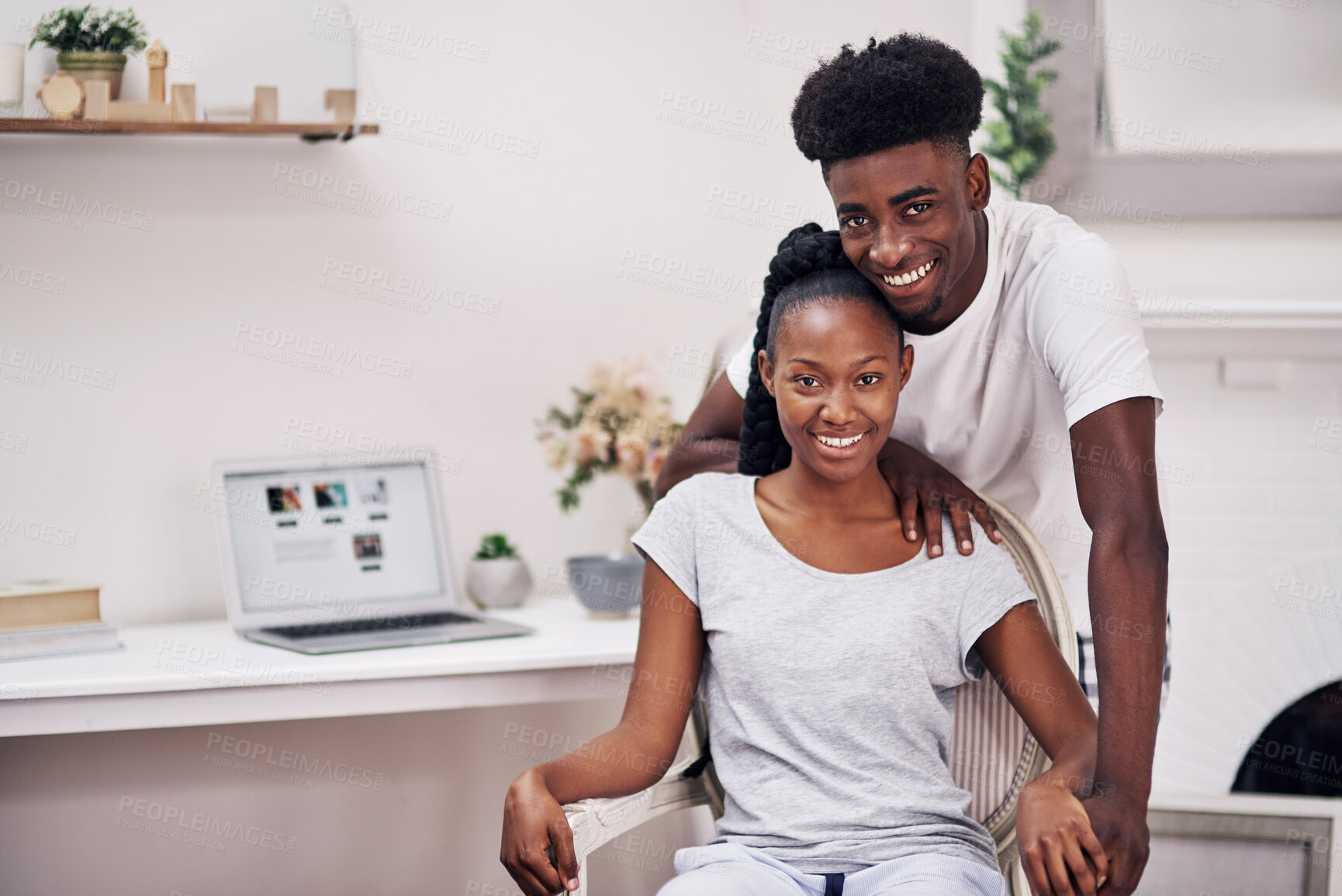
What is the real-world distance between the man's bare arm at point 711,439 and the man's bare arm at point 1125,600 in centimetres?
48

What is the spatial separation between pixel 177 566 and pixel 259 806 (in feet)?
1.49

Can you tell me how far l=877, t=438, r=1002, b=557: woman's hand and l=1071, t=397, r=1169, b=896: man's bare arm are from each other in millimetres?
174

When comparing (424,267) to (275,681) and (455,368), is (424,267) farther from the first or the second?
(275,681)

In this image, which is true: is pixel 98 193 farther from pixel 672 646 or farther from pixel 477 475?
pixel 672 646

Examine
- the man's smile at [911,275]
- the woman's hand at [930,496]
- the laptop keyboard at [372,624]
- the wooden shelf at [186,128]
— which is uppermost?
the wooden shelf at [186,128]

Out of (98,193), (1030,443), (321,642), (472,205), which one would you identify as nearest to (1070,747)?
(1030,443)

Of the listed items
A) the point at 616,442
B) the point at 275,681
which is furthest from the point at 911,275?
the point at 275,681

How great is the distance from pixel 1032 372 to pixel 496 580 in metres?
1.06

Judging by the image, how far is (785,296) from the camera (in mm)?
1327

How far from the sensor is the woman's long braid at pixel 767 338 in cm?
134

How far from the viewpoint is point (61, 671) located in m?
1.55

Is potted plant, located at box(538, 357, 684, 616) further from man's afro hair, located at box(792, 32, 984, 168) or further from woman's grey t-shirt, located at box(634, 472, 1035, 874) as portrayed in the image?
man's afro hair, located at box(792, 32, 984, 168)

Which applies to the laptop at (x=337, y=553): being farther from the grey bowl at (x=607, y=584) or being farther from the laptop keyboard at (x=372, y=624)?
the grey bowl at (x=607, y=584)

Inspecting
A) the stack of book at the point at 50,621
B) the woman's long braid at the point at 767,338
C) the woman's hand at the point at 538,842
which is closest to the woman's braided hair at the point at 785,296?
the woman's long braid at the point at 767,338
